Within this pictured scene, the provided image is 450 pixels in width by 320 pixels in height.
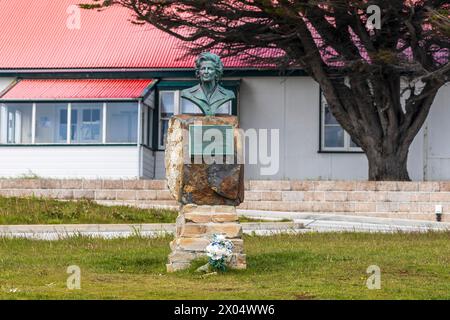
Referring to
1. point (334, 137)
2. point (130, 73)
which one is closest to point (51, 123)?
point (130, 73)

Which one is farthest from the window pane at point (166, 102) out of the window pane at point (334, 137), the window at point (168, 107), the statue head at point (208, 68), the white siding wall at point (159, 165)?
the statue head at point (208, 68)

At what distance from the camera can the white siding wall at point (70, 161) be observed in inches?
1389

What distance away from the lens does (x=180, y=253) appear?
16906mm

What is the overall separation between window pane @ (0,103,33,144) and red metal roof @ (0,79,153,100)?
0.43 metres

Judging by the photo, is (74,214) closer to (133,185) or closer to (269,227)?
(269,227)

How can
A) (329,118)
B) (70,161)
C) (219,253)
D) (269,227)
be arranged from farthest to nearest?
(329,118)
(70,161)
(269,227)
(219,253)

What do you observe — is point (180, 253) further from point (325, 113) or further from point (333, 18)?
point (325, 113)

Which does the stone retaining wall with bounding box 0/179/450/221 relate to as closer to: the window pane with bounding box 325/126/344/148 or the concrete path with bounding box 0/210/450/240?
the concrete path with bounding box 0/210/450/240

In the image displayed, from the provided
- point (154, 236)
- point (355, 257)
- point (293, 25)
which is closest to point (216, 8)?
point (293, 25)

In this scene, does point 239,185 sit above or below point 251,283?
above

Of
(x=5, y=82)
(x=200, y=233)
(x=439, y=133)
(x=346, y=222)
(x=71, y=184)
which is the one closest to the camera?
(x=200, y=233)

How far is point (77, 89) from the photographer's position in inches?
1426

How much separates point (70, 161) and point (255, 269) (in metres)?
19.3

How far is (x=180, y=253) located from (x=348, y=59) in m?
15.5
